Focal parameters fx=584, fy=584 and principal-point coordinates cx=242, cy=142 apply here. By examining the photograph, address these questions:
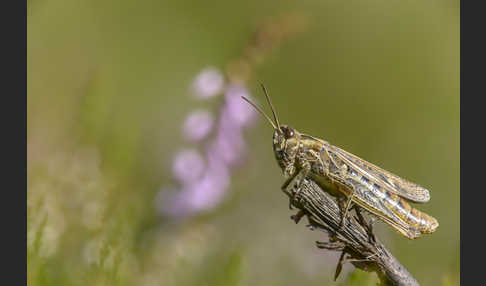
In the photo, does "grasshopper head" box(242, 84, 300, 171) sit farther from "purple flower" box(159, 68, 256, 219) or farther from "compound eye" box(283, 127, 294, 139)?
"purple flower" box(159, 68, 256, 219)

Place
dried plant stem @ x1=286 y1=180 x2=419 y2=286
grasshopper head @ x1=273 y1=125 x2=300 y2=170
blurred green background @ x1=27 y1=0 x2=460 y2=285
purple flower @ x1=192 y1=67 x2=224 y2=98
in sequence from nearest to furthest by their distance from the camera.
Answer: dried plant stem @ x1=286 y1=180 x2=419 y2=286
grasshopper head @ x1=273 y1=125 x2=300 y2=170
purple flower @ x1=192 y1=67 x2=224 y2=98
blurred green background @ x1=27 y1=0 x2=460 y2=285

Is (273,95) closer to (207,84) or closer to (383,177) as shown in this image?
(207,84)

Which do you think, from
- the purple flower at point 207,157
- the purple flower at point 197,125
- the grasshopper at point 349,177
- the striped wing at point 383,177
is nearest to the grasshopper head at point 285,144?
the grasshopper at point 349,177

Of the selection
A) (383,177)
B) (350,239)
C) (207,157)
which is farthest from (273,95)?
(350,239)

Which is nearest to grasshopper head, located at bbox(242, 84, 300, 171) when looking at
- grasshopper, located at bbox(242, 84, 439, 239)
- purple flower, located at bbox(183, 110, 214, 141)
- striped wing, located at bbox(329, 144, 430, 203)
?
grasshopper, located at bbox(242, 84, 439, 239)

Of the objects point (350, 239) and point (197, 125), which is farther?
point (197, 125)

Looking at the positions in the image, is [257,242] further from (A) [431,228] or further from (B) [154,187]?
(A) [431,228]

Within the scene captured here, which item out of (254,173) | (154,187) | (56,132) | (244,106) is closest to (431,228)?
(244,106)
